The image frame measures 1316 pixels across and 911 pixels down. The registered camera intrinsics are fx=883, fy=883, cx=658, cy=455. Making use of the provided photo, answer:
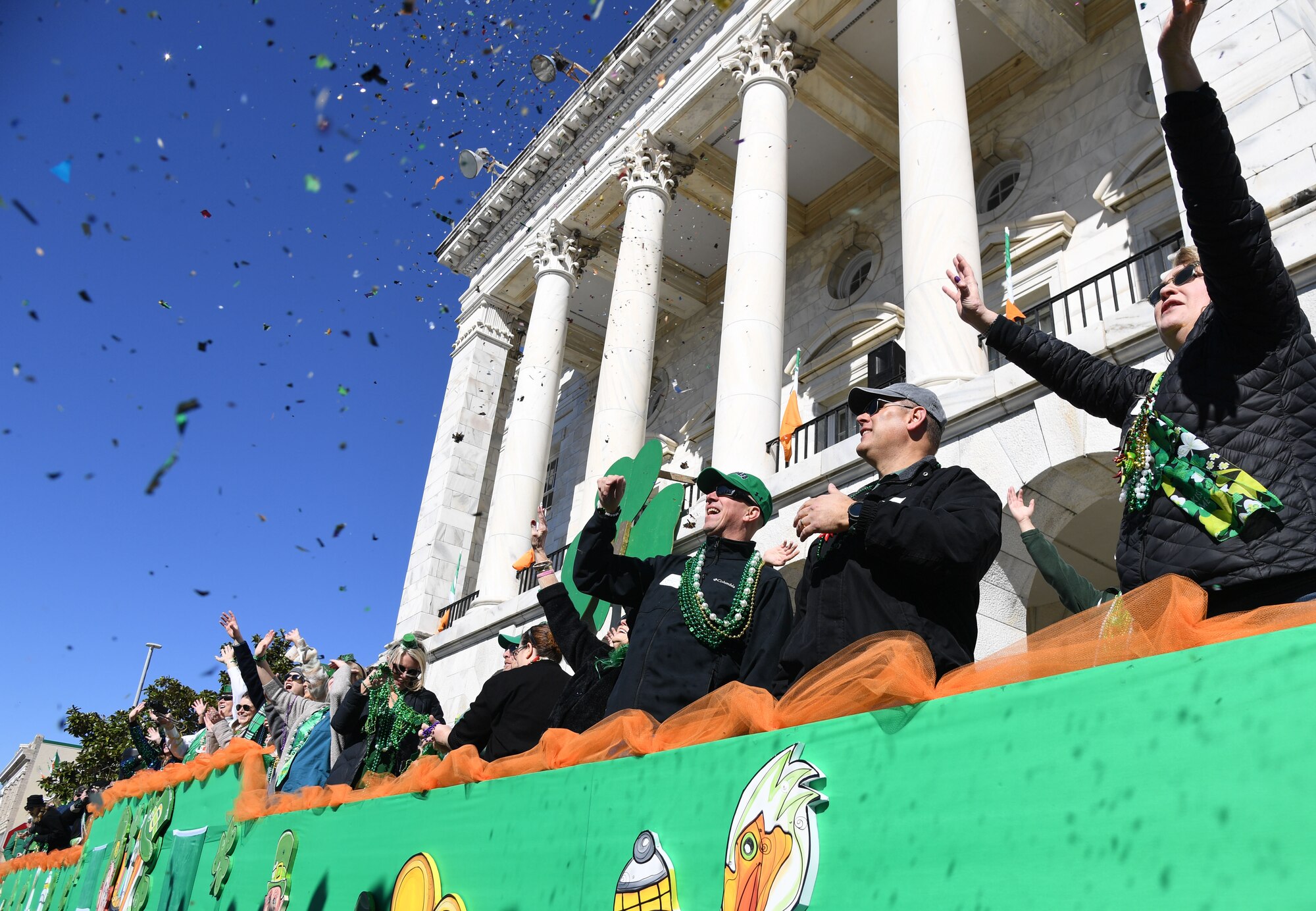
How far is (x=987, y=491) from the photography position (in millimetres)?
2822

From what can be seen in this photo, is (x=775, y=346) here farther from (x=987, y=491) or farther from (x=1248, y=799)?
(x=1248, y=799)

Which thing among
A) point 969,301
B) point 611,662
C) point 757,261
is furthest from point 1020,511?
point 757,261

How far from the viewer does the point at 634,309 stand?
15.3 metres

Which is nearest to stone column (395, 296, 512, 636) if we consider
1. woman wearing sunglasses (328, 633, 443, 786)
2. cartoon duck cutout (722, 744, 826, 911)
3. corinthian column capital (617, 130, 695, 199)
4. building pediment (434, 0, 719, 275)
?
building pediment (434, 0, 719, 275)

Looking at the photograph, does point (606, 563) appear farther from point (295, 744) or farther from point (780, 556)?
point (295, 744)

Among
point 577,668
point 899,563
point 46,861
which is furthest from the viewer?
point 46,861

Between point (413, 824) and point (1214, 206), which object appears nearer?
point (1214, 206)

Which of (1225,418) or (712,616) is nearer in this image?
(1225,418)

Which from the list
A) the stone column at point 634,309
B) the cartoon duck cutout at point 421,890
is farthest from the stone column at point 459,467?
the cartoon duck cutout at point 421,890

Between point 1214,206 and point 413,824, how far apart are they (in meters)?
3.33

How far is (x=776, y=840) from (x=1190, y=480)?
141 centimetres

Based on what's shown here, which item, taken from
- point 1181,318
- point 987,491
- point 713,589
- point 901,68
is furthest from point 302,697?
point 901,68

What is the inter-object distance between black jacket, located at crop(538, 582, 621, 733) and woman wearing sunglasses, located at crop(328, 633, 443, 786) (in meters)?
1.12

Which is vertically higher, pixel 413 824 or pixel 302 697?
pixel 302 697
